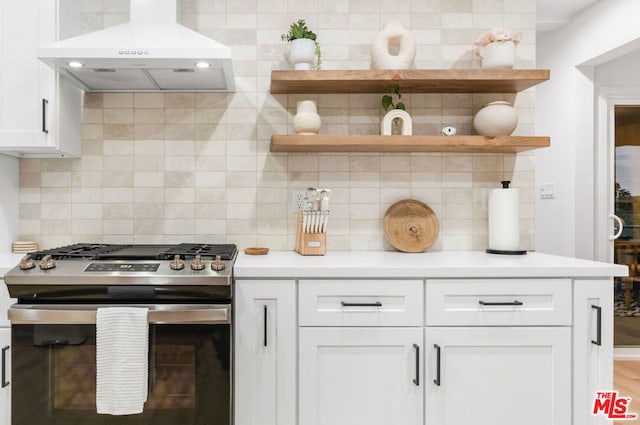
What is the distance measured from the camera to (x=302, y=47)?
2.05 meters

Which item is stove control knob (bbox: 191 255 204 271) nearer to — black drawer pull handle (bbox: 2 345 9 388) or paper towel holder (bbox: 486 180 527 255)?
black drawer pull handle (bbox: 2 345 9 388)

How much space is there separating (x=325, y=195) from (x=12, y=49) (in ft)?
5.24

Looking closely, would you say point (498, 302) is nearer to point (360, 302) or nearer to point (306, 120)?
point (360, 302)

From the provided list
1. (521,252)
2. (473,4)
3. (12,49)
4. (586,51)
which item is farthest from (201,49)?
(586,51)

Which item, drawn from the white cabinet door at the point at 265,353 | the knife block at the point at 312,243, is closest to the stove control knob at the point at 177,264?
the white cabinet door at the point at 265,353

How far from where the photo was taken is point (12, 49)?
190 centimetres

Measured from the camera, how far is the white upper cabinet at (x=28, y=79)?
189 cm

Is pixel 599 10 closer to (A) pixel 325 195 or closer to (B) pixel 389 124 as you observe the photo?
(B) pixel 389 124

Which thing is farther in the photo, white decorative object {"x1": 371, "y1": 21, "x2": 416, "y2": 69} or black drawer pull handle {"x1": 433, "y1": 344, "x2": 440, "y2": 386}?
white decorative object {"x1": 371, "y1": 21, "x2": 416, "y2": 69}

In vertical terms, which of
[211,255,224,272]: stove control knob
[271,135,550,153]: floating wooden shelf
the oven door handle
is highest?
[271,135,550,153]: floating wooden shelf

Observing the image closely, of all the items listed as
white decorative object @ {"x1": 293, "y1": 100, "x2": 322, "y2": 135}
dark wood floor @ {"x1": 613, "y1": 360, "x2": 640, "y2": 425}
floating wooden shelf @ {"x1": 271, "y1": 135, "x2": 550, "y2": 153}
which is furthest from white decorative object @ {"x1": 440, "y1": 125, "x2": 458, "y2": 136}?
dark wood floor @ {"x1": 613, "y1": 360, "x2": 640, "y2": 425}

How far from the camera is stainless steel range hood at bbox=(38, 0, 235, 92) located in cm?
171

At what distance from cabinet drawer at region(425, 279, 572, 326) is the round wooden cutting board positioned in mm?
546

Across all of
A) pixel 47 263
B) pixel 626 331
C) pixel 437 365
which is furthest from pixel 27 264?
pixel 626 331
